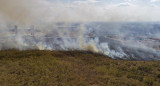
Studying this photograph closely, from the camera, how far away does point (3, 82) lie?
19.8 m

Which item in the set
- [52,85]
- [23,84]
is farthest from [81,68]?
[23,84]

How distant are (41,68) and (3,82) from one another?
6889 millimetres

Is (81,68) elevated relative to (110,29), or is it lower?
lower

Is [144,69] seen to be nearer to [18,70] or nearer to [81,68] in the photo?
[81,68]

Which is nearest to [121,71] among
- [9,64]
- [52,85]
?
[52,85]

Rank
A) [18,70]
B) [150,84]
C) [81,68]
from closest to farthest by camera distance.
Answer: [150,84] < [18,70] < [81,68]

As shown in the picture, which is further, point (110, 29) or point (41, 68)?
point (110, 29)

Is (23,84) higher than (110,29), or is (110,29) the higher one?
(110,29)

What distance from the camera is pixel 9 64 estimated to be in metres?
27.4

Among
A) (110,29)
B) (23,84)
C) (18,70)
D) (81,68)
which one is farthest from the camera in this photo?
(110,29)

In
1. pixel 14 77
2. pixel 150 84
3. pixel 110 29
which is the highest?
pixel 110 29

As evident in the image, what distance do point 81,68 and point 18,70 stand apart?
11347 millimetres

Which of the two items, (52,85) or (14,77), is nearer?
(52,85)

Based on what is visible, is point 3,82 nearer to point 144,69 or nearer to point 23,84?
point 23,84
